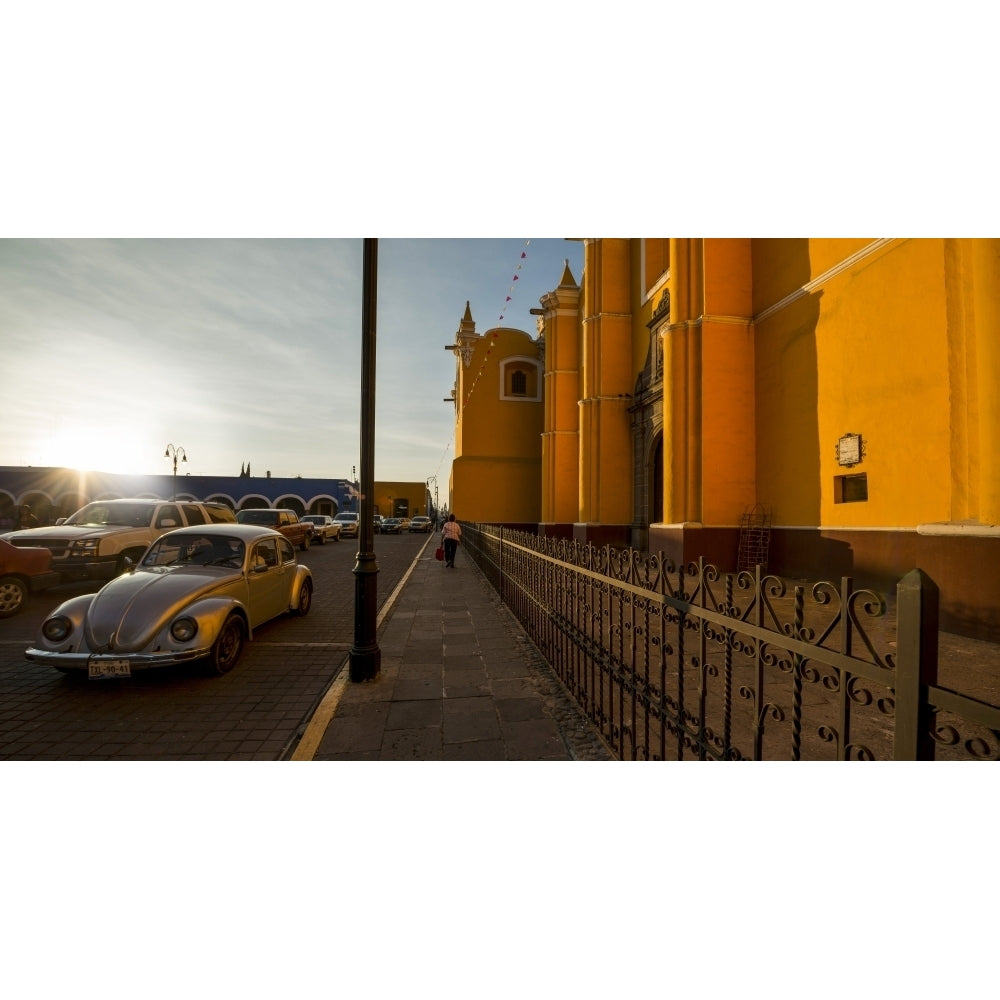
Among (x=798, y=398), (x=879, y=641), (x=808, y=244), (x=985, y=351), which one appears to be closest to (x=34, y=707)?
(x=879, y=641)

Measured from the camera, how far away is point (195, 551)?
5141 mm

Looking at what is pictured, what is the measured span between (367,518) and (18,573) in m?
6.12

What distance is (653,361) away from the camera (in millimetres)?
14023

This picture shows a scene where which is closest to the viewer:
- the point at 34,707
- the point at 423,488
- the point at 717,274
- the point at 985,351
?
the point at 34,707

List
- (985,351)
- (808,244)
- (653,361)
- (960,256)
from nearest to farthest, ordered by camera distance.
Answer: (985,351), (960,256), (808,244), (653,361)

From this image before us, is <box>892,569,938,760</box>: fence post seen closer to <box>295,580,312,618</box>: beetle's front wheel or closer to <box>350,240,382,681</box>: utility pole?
<box>350,240,382,681</box>: utility pole

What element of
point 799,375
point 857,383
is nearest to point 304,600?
point 857,383

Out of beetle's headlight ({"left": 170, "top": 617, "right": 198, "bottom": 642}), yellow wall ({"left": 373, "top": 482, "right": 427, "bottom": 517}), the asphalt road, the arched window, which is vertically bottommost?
the asphalt road

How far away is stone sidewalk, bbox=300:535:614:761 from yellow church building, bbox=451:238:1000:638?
17.7 feet

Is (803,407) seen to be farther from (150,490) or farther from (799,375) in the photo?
(150,490)

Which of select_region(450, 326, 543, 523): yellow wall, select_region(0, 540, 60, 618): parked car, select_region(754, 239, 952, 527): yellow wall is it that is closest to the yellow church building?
select_region(754, 239, 952, 527): yellow wall

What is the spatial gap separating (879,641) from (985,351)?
3.63 meters

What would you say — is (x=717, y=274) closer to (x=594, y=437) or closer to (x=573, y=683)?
(x=594, y=437)

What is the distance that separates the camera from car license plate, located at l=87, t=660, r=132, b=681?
3.75m
